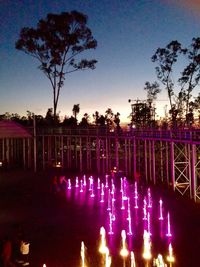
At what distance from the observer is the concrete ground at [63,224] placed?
45.9 feet

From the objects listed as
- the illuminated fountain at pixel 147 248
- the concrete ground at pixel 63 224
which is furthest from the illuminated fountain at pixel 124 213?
the concrete ground at pixel 63 224

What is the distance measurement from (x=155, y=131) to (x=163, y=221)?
10.6 m

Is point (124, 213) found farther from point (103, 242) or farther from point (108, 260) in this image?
point (108, 260)

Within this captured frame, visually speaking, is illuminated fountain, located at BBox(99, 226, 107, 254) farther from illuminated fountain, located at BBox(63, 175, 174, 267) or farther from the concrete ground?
the concrete ground

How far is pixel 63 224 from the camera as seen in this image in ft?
61.3

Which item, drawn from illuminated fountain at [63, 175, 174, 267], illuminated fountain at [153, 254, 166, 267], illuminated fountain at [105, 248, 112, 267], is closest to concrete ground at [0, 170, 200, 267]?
illuminated fountain at [105, 248, 112, 267]

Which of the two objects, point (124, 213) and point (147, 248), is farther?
point (124, 213)

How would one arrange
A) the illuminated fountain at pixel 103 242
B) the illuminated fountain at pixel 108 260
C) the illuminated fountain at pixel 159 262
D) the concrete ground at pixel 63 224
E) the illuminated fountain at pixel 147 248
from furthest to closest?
the illuminated fountain at pixel 103 242
the concrete ground at pixel 63 224
the illuminated fountain at pixel 147 248
the illuminated fountain at pixel 108 260
the illuminated fountain at pixel 159 262

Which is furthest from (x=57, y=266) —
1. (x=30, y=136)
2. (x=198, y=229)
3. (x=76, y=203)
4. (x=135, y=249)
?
(x=30, y=136)

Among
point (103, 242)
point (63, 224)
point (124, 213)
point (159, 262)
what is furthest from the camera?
point (124, 213)

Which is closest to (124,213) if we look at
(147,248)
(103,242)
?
(103,242)

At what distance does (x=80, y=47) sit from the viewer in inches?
1715

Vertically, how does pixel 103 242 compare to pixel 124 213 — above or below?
below

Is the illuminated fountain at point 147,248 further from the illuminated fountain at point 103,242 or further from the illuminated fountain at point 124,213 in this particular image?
the illuminated fountain at point 103,242
